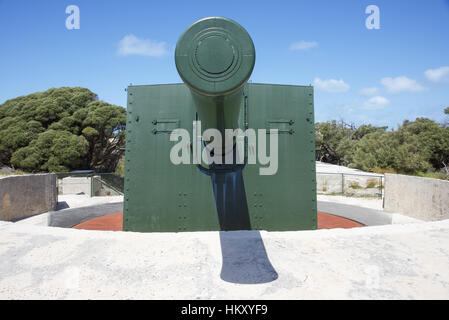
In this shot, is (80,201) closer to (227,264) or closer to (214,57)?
(227,264)

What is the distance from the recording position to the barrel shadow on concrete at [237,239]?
7.17ft

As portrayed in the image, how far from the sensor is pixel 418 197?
20.8 feet

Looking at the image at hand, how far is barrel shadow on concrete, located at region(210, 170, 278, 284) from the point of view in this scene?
7.17ft

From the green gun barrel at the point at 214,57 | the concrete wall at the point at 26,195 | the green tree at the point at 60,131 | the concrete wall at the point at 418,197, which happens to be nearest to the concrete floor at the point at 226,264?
the green gun barrel at the point at 214,57

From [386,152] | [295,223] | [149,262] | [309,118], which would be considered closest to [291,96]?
[309,118]

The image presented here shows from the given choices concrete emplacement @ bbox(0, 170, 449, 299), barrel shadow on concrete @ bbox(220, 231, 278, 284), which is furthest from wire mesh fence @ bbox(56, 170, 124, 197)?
barrel shadow on concrete @ bbox(220, 231, 278, 284)

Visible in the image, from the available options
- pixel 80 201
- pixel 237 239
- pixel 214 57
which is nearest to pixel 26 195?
pixel 80 201

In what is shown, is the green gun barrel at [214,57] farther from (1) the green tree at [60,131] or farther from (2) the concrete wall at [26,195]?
(1) the green tree at [60,131]

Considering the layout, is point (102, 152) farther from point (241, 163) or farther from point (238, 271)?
point (238, 271)

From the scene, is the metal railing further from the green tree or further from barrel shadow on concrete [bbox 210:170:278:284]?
the green tree

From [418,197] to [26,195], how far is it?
8365mm

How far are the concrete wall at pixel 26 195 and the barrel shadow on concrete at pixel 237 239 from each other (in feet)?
14.3

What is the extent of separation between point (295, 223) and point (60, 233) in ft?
9.57
